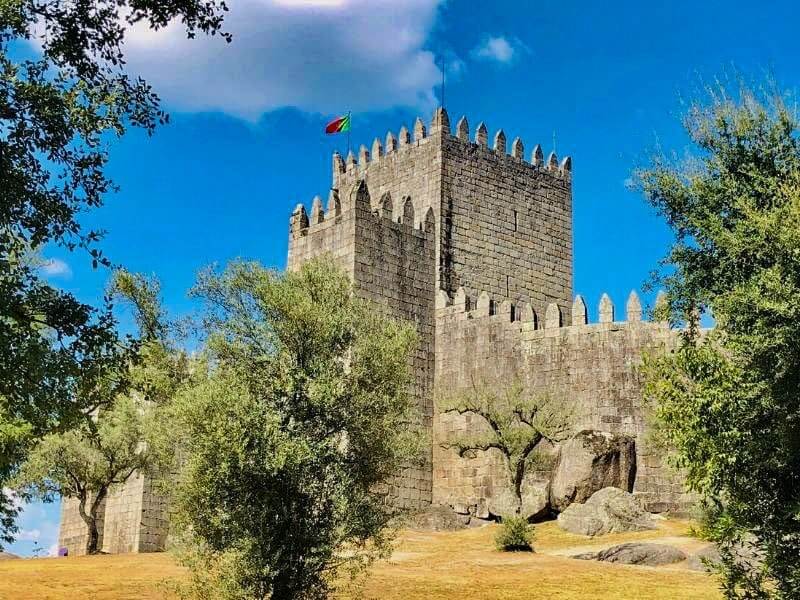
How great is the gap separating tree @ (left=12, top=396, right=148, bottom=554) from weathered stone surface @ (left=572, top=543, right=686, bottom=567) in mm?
16067

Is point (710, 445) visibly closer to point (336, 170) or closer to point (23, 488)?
point (23, 488)

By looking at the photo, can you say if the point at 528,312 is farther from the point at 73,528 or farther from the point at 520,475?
the point at 73,528

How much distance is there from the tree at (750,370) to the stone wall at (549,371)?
17232 mm

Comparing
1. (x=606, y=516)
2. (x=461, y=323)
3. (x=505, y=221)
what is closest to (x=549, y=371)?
(x=461, y=323)

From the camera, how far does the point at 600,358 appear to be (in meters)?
36.4

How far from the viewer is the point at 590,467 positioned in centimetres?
3381

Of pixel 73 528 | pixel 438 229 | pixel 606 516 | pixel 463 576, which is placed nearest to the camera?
pixel 463 576

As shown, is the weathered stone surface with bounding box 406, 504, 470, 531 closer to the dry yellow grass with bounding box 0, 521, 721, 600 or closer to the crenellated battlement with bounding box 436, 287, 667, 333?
the dry yellow grass with bounding box 0, 521, 721, 600

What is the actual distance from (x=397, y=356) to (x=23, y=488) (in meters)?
18.7

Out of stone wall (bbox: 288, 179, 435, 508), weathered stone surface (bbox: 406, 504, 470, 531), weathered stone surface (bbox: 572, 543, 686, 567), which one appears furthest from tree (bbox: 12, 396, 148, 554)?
weathered stone surface (bbox: 572, 543, 686, 567)

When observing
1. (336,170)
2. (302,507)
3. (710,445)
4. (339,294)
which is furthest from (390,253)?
(710,445)

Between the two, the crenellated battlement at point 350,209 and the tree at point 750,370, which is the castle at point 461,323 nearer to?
the crenellated battlement at point 350,209

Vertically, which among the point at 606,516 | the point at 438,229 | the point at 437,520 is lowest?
the point at 437,520

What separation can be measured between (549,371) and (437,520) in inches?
250
